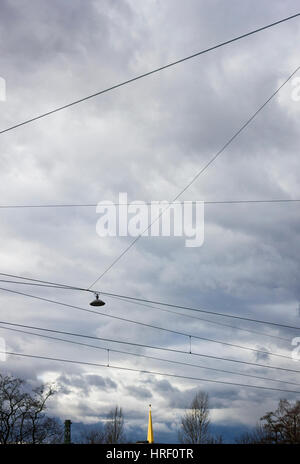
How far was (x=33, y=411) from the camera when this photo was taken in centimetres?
6556
